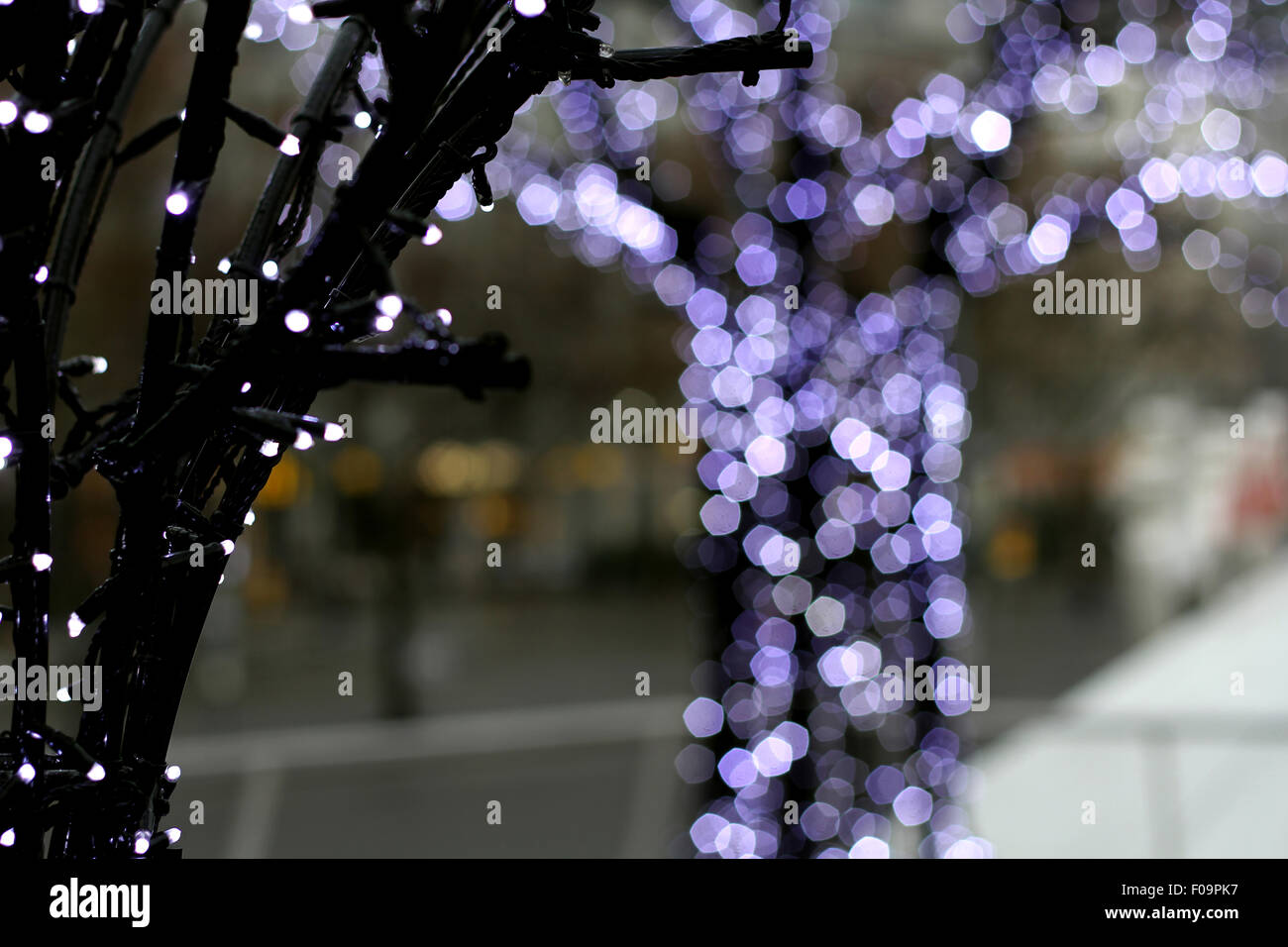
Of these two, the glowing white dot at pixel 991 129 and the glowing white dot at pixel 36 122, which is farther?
the glowing white dot at pixel 991 129

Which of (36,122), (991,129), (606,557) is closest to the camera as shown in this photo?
(36,122)

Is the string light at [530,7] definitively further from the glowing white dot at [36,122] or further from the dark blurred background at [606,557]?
the dark blurred background at [606,557]

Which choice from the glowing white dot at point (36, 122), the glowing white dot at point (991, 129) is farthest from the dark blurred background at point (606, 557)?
the glowing white dot at point (36, 122)

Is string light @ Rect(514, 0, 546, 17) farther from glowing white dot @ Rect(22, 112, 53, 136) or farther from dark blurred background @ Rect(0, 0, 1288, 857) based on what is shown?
dark blurred background @ Rect(0, 0, 1288, 857)

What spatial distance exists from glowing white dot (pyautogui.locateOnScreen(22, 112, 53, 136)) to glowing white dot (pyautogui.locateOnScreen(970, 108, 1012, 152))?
290 cm

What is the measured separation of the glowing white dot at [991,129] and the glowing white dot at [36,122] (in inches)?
114

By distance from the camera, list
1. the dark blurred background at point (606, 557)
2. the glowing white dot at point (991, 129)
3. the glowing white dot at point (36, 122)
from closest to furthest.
→ the glowing white dot at point (36, 122) → the glowing white dot at point (991, 129) → the dark blurred background at point (606, 557)

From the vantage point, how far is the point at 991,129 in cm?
334

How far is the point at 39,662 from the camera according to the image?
1.09 m

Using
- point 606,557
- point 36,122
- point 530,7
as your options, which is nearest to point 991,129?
point 530,7

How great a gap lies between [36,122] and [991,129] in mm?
2943

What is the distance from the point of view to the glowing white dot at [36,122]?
958 mm

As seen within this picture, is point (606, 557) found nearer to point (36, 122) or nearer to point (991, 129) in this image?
point (991, 129)
